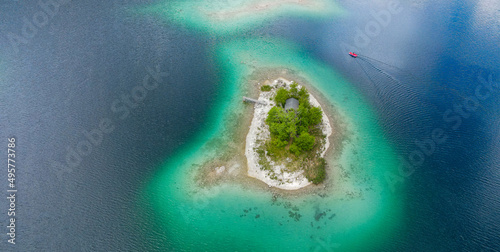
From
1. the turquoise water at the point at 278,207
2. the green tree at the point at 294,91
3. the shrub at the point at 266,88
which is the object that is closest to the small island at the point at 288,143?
the green tree at the point at 294,91

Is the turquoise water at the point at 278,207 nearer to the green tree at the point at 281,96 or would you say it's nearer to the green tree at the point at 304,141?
the green tree at the point at 304,141

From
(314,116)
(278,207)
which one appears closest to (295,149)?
(314,116)

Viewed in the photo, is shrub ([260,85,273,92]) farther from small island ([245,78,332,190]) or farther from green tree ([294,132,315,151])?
green tree ([294,132,315,151])

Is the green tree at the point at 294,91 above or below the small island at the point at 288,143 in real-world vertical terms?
above

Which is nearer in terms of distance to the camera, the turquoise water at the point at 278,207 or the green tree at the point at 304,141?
the turquoise water at the point at 278,207

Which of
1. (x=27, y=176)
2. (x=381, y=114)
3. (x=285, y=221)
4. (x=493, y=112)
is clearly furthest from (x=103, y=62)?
(x=493, y=112)

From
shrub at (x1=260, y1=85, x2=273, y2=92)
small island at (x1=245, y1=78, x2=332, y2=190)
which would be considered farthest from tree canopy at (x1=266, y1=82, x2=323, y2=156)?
shrub at (x1=260, y1=85, x2=273, y2=92)

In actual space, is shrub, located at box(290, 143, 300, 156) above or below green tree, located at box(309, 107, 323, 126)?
below

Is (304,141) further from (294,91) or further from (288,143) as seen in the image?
(294,91)
